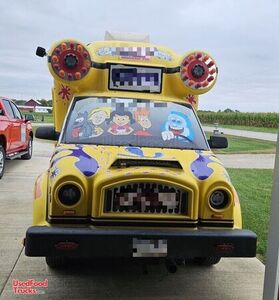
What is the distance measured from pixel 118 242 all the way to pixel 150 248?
0.28m

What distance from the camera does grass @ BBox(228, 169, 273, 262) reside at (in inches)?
→ 245

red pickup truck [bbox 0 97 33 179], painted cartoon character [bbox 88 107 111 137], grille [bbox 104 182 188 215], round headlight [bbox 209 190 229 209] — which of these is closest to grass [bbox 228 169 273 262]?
round headlight [bbox 209 190 229 209]

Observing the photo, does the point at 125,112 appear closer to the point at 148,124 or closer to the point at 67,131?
the point at 148,124

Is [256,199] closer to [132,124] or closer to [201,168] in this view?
[132,124]

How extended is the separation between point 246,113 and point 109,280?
187 feet

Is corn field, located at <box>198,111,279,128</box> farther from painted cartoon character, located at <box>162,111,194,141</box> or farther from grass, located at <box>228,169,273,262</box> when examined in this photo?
painted cartoon character, located at <box>162,111,194,141</box>

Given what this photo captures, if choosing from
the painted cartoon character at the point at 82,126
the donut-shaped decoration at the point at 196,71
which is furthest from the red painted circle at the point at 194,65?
the painted cartoon character at the point at 82,126

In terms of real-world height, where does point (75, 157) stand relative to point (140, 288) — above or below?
above

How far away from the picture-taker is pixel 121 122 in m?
4.94

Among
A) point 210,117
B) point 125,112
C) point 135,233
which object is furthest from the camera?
point 210,117

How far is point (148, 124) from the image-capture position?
4996 millimetres

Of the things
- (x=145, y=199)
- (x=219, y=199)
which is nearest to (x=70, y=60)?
(x=145, y=199)

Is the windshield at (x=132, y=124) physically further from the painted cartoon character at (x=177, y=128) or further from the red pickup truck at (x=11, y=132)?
the red pickup truck at (x=11, y=132)

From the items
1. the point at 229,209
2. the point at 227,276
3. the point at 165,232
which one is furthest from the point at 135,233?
the point at 227,276
